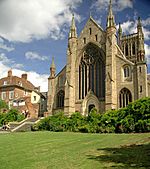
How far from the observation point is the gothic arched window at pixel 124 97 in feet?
155

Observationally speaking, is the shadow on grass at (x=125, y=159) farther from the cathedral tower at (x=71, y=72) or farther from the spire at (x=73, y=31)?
the spire at (x=73, y=31)

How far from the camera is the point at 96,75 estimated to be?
2019 inches

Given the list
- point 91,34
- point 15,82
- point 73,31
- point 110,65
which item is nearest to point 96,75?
point 110,65

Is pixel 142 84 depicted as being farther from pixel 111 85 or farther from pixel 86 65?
pixel 86 65

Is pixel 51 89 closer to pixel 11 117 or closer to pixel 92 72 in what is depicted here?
pixel 92 72

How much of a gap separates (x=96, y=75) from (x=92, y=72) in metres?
1.14

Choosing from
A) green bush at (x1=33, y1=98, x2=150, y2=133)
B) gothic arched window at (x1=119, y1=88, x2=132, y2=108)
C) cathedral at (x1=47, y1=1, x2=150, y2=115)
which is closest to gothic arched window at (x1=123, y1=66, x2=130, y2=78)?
cathedral at (x1=47, y1=1, x2=150, y2=115)

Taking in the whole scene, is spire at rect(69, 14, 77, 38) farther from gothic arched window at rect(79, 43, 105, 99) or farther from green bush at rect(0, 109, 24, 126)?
green bush at rect(0, 109, 24, 126)

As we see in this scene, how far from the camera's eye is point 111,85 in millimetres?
46875

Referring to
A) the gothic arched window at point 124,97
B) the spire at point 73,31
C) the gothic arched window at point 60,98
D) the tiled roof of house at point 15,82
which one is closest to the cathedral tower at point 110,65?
the gothic arched window at point 124,97

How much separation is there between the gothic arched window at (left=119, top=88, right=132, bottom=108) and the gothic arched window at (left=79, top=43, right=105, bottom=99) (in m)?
3.56

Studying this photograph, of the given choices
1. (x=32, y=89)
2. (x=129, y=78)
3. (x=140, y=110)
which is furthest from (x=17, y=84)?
(x=140, y=110)

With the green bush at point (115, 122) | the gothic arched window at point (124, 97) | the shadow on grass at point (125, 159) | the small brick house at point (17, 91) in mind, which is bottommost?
the shadow on grass at point (125, 159)

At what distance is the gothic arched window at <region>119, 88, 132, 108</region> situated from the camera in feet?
155
